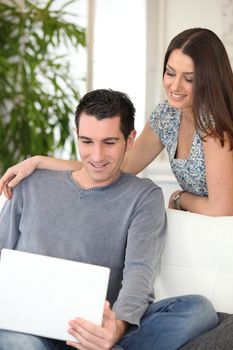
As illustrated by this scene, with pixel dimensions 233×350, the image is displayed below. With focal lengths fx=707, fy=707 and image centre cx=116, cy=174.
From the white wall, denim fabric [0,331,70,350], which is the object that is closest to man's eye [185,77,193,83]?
denim fabric [0,331,70,350]

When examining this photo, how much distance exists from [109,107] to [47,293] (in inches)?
25.4

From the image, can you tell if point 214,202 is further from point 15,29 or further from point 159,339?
point 15,29

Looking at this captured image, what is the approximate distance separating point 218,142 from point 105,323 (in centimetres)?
80

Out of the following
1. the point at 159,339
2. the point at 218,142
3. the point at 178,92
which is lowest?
the point at 159,339

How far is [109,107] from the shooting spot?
2117 millimetres

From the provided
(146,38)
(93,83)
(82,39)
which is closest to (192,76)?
(146,38)

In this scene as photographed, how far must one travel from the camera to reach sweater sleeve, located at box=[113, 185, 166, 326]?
5.97 ft

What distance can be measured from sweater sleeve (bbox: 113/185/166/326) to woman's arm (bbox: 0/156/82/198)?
0.34 meters

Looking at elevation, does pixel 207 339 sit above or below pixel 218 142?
below

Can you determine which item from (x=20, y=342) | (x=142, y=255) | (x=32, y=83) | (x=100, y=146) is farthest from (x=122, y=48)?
(x=20, y=342)

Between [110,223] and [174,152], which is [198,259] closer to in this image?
[110,223]

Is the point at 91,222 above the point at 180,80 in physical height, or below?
below

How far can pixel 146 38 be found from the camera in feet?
13.2

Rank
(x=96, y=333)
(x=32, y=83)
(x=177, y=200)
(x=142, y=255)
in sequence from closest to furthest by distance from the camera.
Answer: (x=96, y=333) → (x=142, y=255) → (x=177, y=200) → (x=32, y=83)
